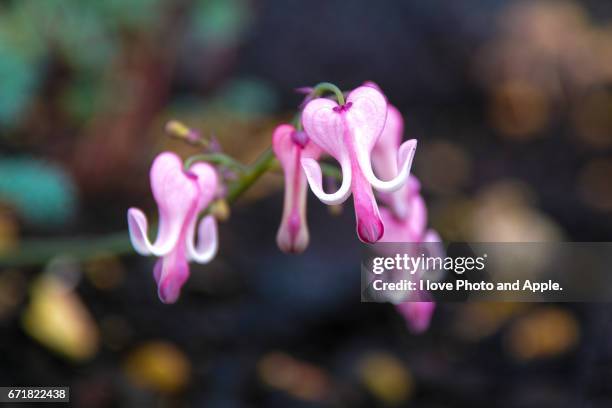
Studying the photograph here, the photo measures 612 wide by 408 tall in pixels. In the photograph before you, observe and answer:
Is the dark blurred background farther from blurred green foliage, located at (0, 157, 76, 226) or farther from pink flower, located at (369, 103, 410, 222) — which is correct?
pink flower, located at (369, 103, 410, 222)

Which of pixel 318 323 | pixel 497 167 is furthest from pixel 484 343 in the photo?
pixel 497 167

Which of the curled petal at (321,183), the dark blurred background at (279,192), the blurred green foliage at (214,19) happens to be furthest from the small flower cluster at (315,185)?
the blurred green foliage at (214,19)

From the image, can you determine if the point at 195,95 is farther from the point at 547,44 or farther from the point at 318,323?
the point at 547,44

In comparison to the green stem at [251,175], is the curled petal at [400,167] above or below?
below

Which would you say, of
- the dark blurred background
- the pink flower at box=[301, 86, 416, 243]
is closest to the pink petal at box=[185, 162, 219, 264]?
the pink flower at box=[301, 86, 416, 243]

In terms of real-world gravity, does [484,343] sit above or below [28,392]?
above

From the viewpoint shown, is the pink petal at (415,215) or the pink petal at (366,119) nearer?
the pink petal at (366,119)

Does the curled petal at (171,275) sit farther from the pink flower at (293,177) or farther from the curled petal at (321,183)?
the curled petal at (321,183)
